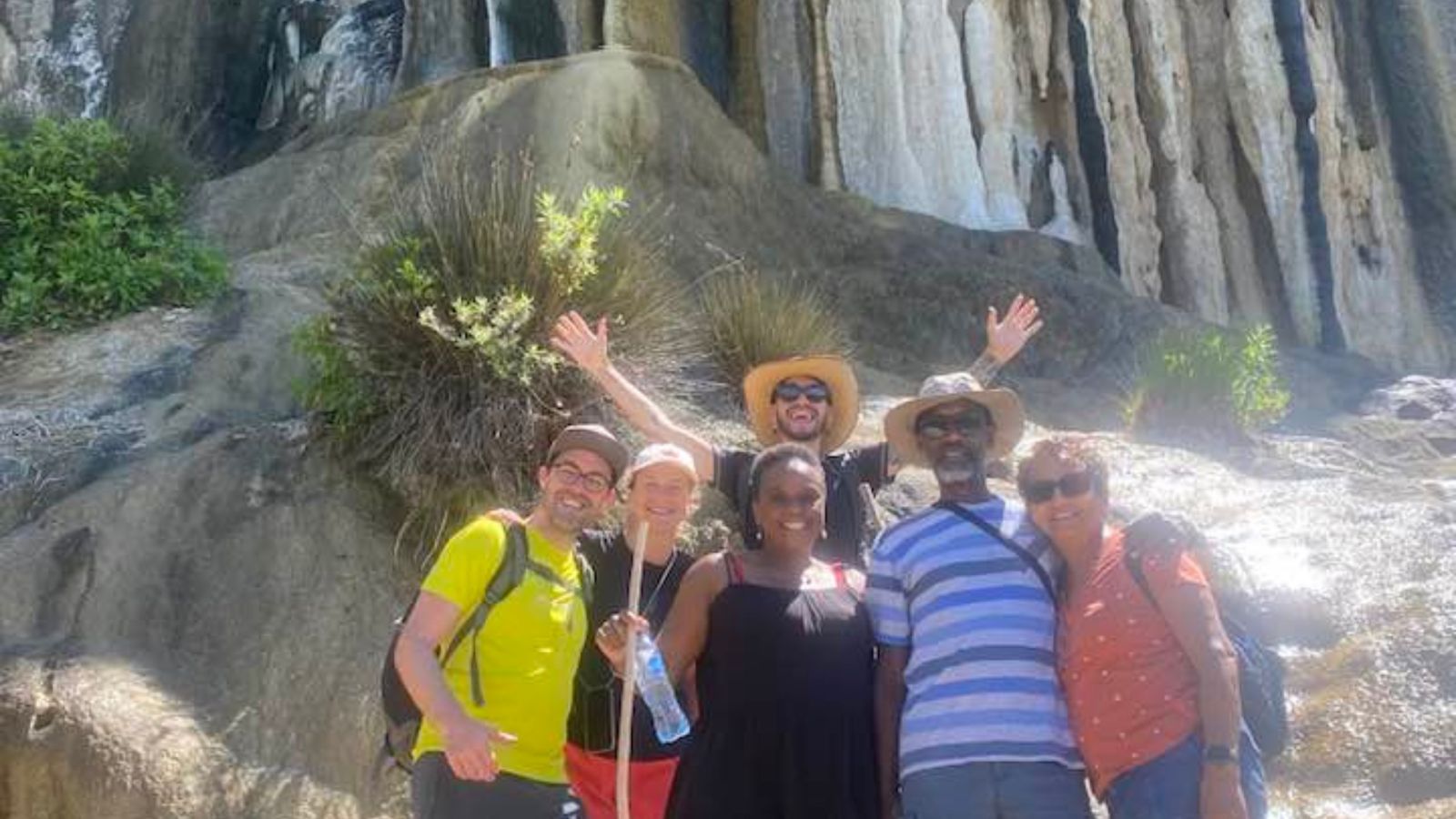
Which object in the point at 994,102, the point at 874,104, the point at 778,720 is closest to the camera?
the point at 778,720

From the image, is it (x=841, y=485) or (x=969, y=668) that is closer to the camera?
(x=969, y=668)

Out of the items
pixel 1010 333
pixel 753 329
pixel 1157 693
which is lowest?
pixel 1157 693

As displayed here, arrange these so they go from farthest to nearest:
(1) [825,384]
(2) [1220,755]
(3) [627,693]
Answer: (1) [825,384]
(3) [627,693]
(2) [1220,755]

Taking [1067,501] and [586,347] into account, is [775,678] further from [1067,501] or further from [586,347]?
[586,347]

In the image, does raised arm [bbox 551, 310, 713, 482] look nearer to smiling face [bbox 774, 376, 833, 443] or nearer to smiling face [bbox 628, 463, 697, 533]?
smiling face [bbox 774, 376, 833, 443]

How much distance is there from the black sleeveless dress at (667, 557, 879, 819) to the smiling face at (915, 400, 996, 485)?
570 mm

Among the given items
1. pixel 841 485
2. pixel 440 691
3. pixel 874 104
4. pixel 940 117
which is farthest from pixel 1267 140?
pixel 440 691

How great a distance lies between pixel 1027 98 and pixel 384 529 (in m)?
9.97

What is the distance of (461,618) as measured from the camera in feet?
12.6

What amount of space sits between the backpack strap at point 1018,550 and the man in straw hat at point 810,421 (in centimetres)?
57

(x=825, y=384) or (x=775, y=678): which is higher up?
(x=825, y=384)

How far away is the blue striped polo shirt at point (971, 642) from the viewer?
3.91 metres

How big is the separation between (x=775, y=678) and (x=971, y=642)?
0.46 meters

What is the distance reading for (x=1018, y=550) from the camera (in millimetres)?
4117
